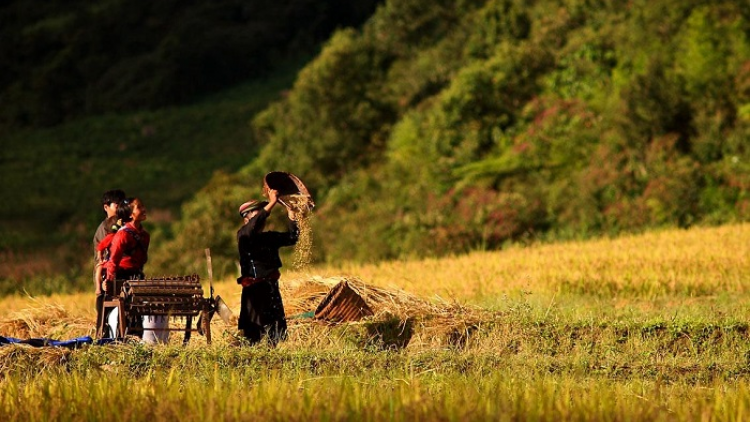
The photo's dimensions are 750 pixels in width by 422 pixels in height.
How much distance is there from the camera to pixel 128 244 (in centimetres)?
1188

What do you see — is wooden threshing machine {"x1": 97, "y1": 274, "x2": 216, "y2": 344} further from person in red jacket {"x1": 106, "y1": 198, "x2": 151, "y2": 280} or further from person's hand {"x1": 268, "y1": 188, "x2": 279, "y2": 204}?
person's hand {"x1": 268, "y1": 188, "x2": 279, "y2": 204}

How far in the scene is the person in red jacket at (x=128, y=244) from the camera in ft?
38.7

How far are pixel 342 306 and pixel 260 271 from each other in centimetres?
145

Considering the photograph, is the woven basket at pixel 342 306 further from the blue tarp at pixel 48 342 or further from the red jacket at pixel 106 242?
the blue tarp at pixel 48 342

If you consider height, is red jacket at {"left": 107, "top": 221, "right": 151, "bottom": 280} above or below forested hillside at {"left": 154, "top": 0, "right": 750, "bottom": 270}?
below

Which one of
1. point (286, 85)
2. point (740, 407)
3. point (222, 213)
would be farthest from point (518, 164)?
point (286, 85)

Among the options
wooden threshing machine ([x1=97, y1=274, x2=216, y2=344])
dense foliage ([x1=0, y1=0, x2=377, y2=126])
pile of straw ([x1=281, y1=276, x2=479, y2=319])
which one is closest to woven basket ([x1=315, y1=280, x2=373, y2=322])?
pile of straw ([x1=281, y1=276, x2=479, y2=319])

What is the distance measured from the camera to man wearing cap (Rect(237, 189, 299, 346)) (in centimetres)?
1141

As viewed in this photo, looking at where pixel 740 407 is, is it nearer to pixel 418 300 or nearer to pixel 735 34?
pixel 418 300

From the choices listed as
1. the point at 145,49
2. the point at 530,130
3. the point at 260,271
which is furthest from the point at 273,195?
the point at 145,49

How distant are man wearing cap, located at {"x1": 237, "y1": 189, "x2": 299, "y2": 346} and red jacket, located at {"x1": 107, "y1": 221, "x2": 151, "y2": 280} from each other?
97 cm

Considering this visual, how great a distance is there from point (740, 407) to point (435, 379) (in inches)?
99.2

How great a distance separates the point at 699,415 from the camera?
7.04 meters

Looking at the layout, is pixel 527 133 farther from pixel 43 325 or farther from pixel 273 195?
pixel 273 195
